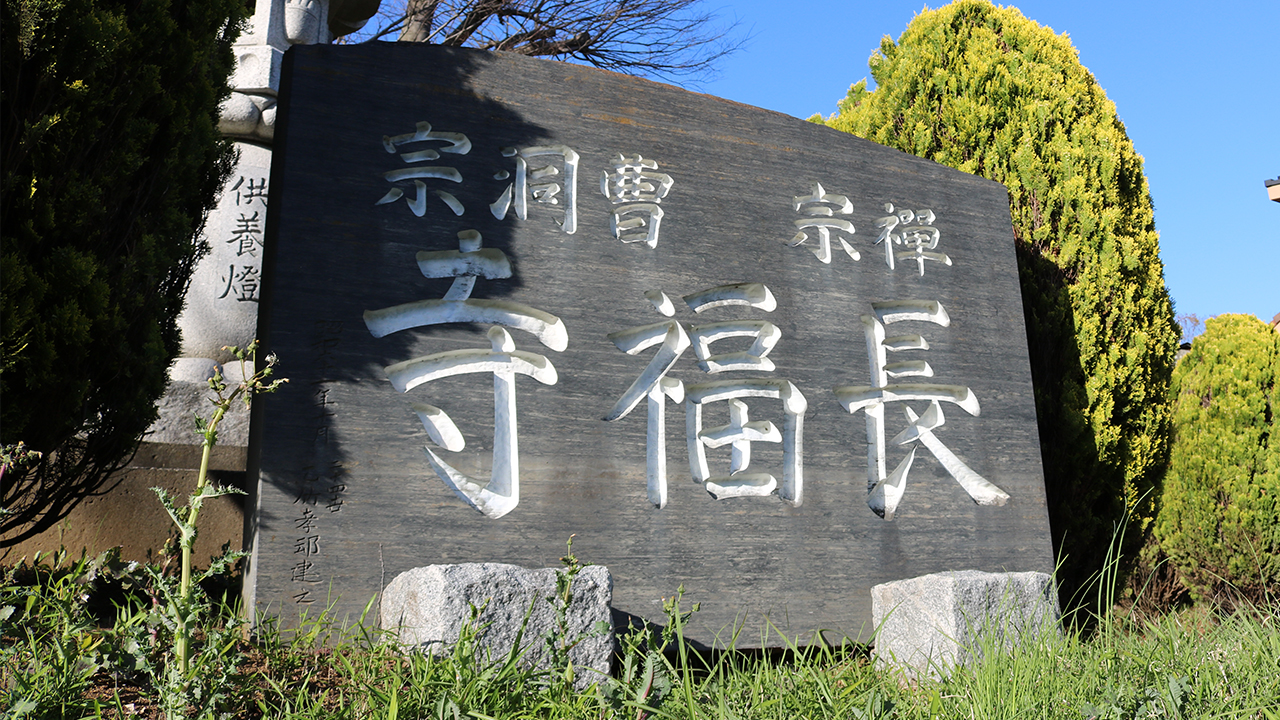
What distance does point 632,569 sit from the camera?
9.70 ft

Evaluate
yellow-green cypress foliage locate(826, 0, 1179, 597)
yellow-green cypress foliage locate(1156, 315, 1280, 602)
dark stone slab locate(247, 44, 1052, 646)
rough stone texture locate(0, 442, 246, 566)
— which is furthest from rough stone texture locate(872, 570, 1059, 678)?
rough stone texture locate(0, 442, 246, 566)

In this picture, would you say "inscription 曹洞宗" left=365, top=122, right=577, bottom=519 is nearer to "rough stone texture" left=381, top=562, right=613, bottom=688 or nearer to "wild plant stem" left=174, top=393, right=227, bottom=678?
"rough stone texture" left=381, top=562, right=613, bottom=688

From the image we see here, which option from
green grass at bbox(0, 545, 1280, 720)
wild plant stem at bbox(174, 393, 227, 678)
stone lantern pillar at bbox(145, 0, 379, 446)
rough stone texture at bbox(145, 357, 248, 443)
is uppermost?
stone lantern pillar at bbox(145, 0, 379, 446)

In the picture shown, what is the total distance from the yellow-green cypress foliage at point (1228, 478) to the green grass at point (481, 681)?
248cm

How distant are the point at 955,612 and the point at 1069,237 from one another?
249 centimetres

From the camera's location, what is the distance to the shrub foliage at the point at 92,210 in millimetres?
2402

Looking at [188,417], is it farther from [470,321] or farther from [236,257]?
[470,321]

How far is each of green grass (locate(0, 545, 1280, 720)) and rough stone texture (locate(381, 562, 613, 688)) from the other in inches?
2.8

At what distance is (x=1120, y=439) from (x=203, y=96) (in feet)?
14.3

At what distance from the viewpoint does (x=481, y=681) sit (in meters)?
2.01

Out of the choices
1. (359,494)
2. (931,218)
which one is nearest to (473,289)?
(359,494)

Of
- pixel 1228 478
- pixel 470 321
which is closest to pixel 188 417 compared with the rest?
pixel 470 321

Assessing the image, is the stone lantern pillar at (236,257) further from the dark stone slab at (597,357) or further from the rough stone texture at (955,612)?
the rough stone texture at (955,612)

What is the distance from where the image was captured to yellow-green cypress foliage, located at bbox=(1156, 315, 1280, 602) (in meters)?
4.74
